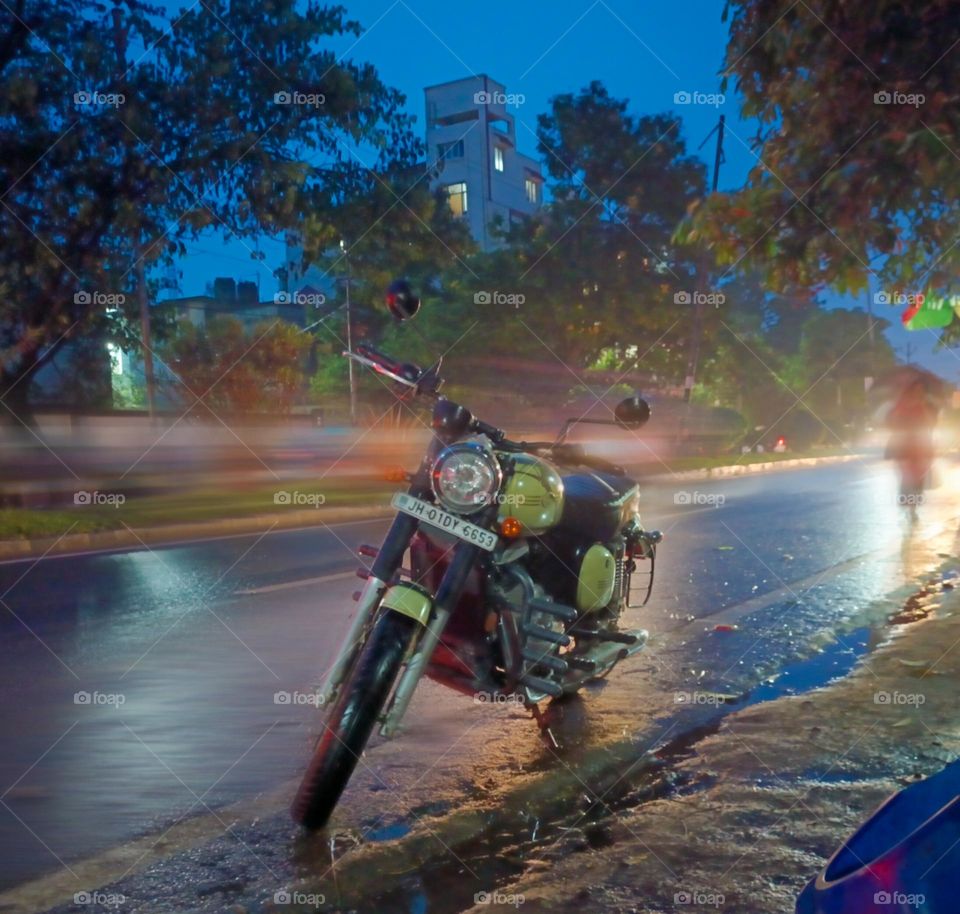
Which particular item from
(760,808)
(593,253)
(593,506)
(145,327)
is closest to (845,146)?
(593,506)

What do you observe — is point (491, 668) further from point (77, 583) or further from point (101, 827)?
point (77, 583)

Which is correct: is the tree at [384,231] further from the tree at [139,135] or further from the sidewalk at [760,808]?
the sidewalk at [760,808]

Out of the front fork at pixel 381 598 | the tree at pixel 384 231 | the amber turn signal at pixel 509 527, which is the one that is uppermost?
the tree at pixel 384 231

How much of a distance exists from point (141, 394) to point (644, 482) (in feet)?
38.8

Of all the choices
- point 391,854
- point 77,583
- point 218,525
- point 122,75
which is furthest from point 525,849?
point 122,75

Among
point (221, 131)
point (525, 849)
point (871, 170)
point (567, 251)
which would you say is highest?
point (567, 251)

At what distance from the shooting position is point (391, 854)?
133 inches

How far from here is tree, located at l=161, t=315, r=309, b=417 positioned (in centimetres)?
2184

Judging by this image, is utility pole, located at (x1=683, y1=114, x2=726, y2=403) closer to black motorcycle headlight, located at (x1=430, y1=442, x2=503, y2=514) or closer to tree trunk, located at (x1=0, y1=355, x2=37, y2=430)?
tree trunk, located at (x1=0, y1=355, x2=37, y2=430)

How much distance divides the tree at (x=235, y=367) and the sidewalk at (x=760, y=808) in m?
16.5

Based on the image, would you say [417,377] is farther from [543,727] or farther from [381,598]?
[543,727]

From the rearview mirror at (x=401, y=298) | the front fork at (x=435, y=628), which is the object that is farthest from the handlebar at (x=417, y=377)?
the front fork at (x=435, y=628)

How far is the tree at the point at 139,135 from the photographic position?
13.0 meters

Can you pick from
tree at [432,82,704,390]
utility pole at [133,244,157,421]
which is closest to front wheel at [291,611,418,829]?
utility pole at [133,244,157,421]
